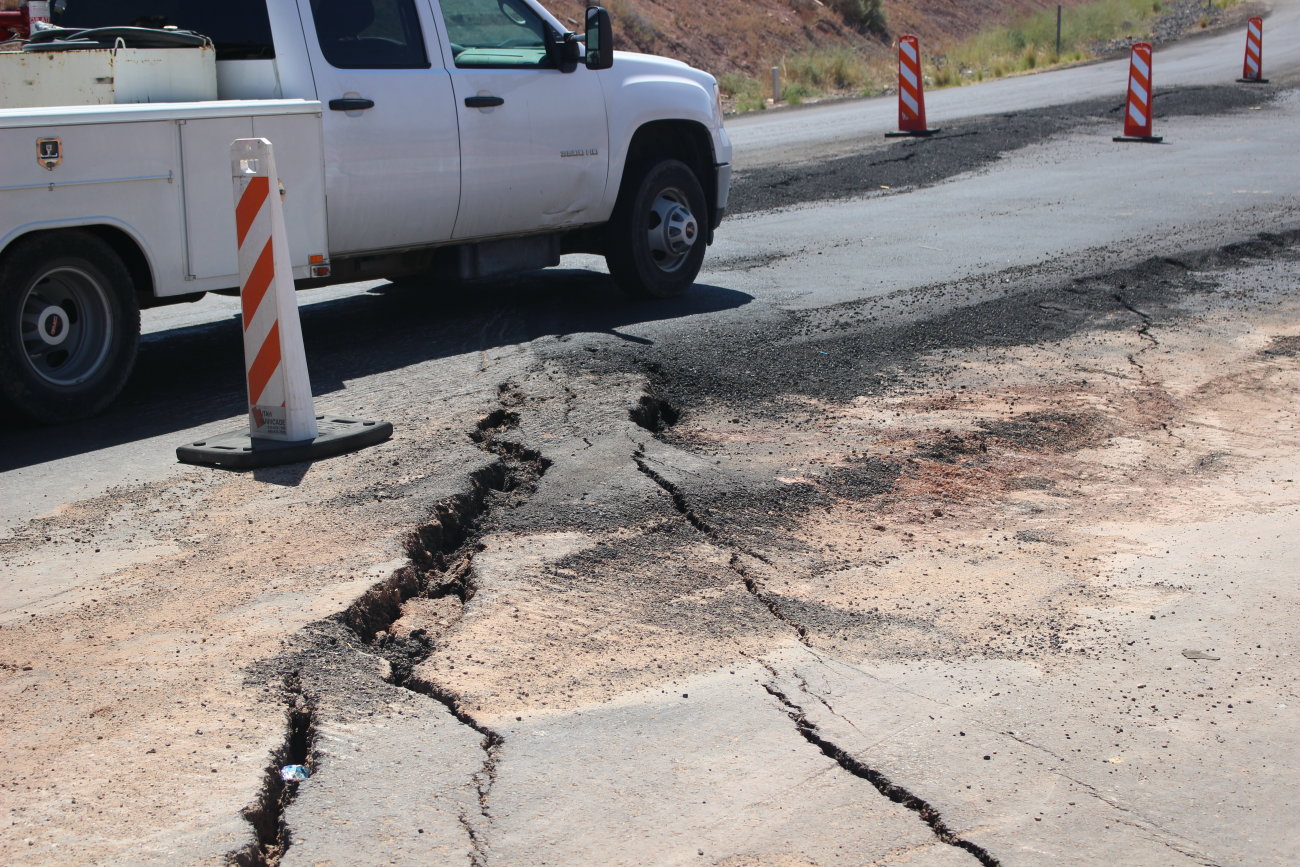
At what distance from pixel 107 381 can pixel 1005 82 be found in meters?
25.2

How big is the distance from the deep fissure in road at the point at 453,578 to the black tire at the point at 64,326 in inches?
74.6

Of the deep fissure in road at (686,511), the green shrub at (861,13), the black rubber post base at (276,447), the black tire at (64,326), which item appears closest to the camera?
the deep fissure in road at (686,511)

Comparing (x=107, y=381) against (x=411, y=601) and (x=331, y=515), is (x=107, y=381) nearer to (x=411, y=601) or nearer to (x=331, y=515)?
(x=331, y=515)

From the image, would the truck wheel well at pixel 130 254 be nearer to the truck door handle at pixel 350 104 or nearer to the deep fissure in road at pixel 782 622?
the truck door handle at pixel 350 104

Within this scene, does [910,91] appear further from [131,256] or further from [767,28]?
[767,28]

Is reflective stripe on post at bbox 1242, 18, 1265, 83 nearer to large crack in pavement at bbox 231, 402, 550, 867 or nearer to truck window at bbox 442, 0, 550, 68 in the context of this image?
truck window at bbox 442, 0, 550, 68

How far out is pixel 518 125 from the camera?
793cm

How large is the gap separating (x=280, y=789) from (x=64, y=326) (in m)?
3.85

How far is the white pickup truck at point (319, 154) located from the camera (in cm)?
614

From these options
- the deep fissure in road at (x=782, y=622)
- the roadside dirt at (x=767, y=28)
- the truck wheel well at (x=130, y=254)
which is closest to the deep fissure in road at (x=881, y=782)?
the deep fissure in road at (x=782, y=622)

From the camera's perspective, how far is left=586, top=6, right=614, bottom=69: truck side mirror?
26.4 feet

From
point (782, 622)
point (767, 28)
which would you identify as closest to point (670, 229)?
point (782, 622)

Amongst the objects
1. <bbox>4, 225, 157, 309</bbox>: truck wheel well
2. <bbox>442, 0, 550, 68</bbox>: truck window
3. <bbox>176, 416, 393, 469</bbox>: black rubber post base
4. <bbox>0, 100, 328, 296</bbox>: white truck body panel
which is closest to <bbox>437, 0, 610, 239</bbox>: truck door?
<bbox>442, 0, 550, 68</bbox>: truck window

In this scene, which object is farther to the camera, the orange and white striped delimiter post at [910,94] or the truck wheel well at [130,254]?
the orange and white striped delimiter post at [910,94]
